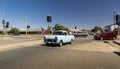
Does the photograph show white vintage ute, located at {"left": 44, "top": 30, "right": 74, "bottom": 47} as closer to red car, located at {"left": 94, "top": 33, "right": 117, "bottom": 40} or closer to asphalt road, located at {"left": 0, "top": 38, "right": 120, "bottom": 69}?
asphalt road, located at {"left": 0, "top": 38, "right": 120, "bottom": 69}

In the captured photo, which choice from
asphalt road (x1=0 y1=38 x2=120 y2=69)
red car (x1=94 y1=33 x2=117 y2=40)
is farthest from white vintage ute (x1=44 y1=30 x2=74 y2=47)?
red car (x1=94 y1=33 x2=117 y2=40)

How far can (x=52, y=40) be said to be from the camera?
1941 centimetres

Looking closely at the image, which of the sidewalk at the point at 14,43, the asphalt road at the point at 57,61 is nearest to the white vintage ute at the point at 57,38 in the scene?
the sidewalk at the point at 14,43

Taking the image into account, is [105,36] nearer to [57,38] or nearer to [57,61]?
[57,38]

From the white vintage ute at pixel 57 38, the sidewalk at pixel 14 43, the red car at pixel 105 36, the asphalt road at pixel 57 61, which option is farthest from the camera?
the red car at pixel 105 36

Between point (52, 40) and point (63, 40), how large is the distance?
1810mm

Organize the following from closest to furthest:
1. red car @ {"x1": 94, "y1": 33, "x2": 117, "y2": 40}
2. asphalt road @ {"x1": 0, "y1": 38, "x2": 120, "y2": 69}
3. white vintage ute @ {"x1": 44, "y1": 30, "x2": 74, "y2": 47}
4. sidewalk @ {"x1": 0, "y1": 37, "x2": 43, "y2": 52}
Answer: asphalt road @ {"x1": 0, "y1": 38, "x2": 120, "y2": 69} → sidewalk @ {"x1": 0, "y1": 37, "x2": 43, "y2": 52} → white vintage ute @ {"x1": 44, "y1": 30, "x2": 74, "y2": 47} → red car @ {"x1": 94, "y1": 33, "x2": 117, "y2": 40}

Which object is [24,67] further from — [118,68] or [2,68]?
[118,68]

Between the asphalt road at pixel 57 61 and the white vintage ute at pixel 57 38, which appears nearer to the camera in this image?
the asphalt road at pixel 57 61

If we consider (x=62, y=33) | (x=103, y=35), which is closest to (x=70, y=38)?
(x=62, y=33)


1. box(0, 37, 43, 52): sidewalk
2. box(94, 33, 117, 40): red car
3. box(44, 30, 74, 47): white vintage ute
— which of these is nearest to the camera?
box(0, 37, 43, 52): sidewalk

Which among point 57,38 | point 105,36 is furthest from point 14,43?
point 105,36

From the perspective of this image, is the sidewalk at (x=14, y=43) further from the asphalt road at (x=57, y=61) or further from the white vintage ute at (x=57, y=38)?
the asphalt road at (x=57, y=61)

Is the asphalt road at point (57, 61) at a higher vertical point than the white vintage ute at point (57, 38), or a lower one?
lower
